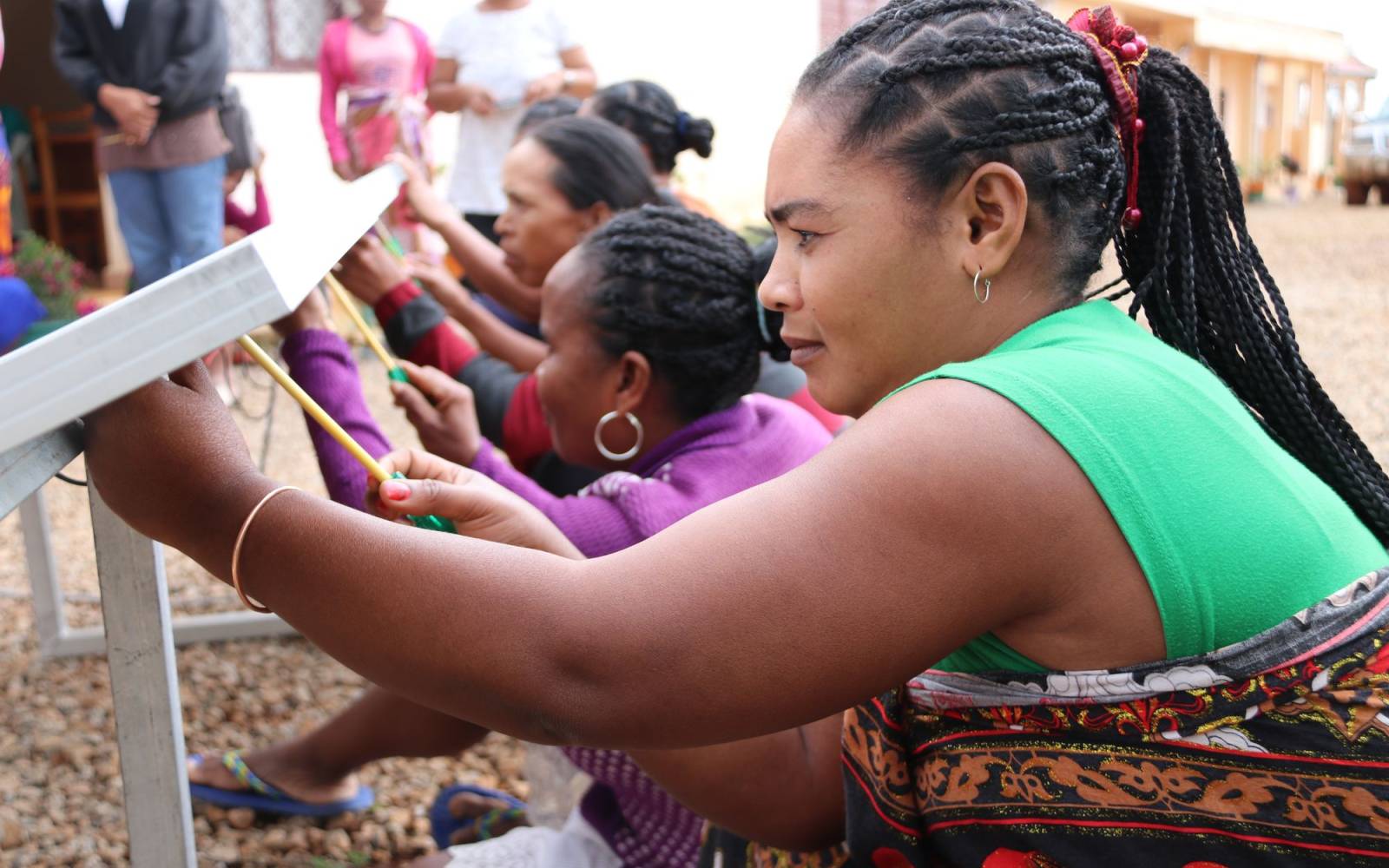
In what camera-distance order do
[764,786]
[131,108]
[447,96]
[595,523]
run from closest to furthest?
1. [764,786]
2. [595,523]
3. [131,108]
4. [447,96]

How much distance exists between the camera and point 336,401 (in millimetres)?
2088

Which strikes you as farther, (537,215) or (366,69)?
(366,69)

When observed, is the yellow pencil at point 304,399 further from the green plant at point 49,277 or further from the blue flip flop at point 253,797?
the green plant at point 49,277

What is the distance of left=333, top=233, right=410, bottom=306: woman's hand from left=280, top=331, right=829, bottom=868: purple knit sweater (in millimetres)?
584

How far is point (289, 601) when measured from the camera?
1046 mm

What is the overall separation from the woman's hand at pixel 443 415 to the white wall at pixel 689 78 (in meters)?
7.70

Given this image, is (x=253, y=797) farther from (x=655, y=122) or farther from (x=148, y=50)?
(x=148, y=50)

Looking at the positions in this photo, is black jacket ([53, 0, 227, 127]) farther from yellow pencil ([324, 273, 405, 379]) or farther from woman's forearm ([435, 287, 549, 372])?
yellow pencil ([324, 273, 405, 379])

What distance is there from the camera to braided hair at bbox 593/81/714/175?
398 centimetres

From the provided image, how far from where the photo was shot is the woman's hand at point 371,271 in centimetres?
268

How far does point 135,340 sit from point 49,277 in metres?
7.11

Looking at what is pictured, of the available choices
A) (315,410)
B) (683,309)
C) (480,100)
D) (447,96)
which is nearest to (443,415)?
(683,309)

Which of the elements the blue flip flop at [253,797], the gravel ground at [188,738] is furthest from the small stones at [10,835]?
the blue flip flop at [253,797]

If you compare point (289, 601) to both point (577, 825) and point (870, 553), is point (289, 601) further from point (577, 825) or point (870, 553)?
point (577, 825)
